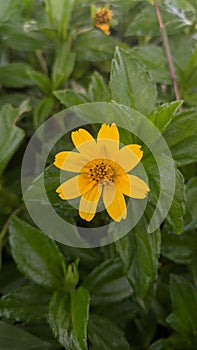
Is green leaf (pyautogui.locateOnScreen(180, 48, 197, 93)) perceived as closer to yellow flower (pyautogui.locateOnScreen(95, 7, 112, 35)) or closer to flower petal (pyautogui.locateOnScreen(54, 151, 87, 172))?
yellow flower (pyautogui.locateOnScreen(95, 7, 112, 35))

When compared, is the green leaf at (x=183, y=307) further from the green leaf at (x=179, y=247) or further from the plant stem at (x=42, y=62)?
the plant stem at (x=42, y=62)

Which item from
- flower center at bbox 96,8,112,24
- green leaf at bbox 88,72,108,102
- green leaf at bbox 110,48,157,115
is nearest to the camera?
green leaf at bbox 110,48,157,115

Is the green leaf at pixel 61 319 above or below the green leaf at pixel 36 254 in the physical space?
below

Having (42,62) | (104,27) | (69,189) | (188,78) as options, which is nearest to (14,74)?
(42,62)

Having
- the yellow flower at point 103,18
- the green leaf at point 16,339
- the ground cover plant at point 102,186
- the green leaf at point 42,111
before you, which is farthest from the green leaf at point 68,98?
the green leaf at point 16,339

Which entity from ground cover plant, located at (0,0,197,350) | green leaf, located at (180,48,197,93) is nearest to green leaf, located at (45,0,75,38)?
ground cover plant, located at (0,0,197,350)

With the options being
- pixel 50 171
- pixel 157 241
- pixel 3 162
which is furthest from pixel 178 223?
pixel 3 162
